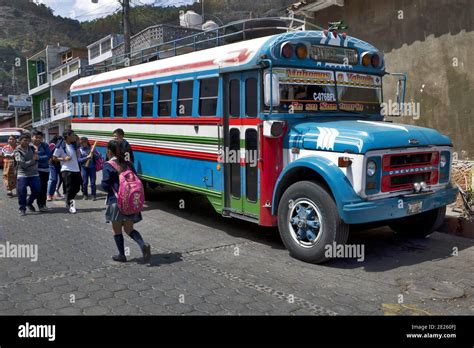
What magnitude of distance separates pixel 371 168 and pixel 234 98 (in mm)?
2298

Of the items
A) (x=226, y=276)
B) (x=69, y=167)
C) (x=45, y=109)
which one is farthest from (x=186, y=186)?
(x=45, y=109)

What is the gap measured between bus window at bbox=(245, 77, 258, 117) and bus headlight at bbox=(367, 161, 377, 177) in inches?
68.6

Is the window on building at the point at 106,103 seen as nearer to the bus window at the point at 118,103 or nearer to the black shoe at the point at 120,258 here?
the bus window at the point at 118,103

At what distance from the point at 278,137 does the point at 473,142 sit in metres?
5.77

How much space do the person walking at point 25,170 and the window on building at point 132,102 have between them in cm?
201

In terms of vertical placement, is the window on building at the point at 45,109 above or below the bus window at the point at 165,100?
above

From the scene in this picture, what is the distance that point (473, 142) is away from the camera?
9.96m

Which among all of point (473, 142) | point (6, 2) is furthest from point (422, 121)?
point (6, 2)

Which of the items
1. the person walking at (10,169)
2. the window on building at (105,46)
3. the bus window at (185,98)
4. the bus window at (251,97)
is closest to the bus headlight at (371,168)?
the bus window at (251,97)

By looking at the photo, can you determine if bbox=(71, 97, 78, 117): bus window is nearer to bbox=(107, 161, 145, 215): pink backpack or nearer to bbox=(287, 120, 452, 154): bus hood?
bbox=(107, 161, 145, 215): pink backpack

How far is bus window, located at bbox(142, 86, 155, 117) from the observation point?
29.6 feet

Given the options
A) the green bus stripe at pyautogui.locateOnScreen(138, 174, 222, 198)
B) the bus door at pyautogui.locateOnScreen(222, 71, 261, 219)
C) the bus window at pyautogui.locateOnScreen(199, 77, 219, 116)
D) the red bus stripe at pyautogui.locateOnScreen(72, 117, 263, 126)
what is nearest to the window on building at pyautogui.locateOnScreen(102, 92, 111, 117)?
the red bus stripe at pyautogui.locateOnScreen(72, 117, 263, 126)

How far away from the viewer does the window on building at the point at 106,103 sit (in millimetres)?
10961
